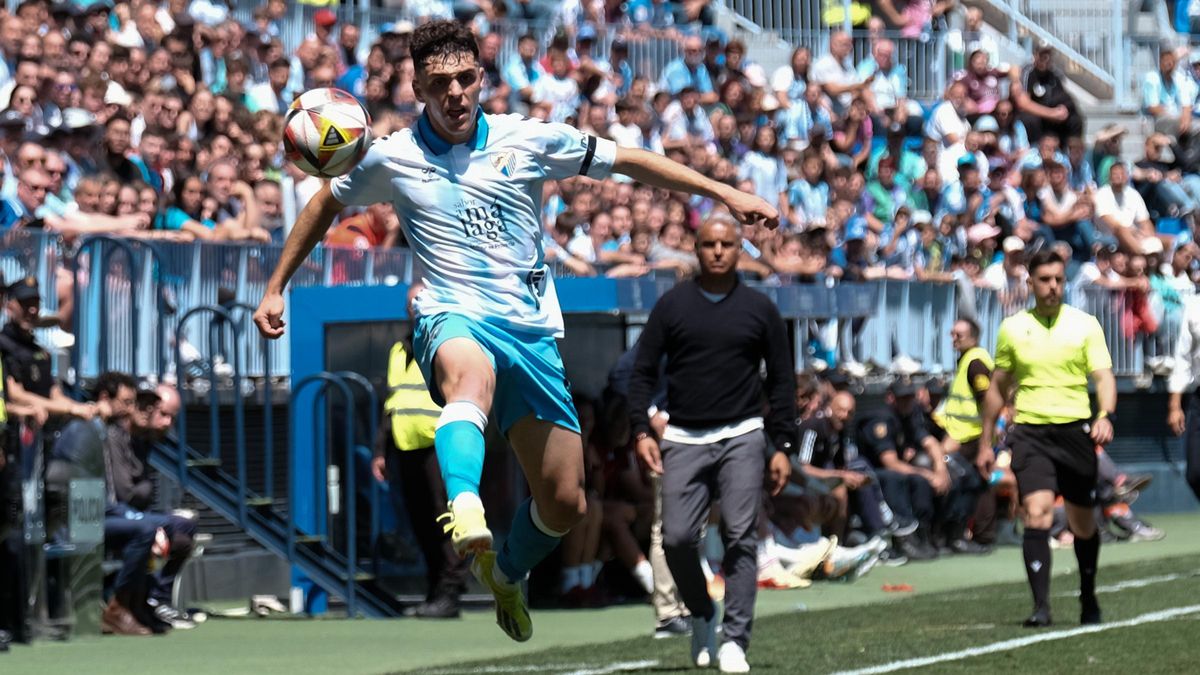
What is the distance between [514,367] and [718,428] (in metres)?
2.96

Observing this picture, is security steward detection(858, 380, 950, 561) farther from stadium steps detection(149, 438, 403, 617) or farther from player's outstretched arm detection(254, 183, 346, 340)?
player's outstretched arm detection(254, 183, 346, 340)

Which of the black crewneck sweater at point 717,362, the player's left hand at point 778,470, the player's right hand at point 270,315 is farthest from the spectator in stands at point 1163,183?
the player's right hand at point 270,315

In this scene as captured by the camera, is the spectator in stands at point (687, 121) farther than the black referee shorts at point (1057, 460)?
Yes

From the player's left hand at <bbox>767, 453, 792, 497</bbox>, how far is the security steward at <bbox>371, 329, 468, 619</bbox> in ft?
11.6

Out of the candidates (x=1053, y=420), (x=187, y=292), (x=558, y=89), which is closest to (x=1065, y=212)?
(x=558, y=89)

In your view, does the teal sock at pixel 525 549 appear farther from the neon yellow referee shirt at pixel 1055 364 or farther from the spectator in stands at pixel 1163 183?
the spectator in stands at pixel 1163 183

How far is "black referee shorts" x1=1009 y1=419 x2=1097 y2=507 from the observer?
12352mm

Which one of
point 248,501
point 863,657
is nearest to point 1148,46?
point 248,501

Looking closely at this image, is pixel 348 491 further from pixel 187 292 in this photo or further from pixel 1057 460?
pixel 1057 460

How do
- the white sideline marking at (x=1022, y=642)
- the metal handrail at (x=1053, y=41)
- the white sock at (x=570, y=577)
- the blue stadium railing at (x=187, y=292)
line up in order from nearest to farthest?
the white sideline marking at (x=1022, y=642) < the blue stadium railing at (x=187, y=292) < the white sock at (x=570, y=577) < the metal handrail at (x=1053, y=41)

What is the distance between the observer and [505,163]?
27.6 feet

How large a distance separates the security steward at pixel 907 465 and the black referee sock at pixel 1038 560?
18.6ft

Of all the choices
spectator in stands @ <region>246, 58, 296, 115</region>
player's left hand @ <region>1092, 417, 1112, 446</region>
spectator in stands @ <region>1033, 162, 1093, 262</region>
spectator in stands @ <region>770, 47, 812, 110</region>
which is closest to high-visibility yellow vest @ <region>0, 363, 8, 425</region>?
player's left hand @ <region>1092, 417, 1112, 446</region>

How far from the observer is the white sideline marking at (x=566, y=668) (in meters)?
10.9
